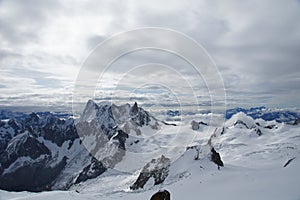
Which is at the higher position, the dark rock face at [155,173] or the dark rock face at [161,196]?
the dark rock face at [161,196]

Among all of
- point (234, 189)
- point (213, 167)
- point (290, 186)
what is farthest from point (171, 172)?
point (290, 186)

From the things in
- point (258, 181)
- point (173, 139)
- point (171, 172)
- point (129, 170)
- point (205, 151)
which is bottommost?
point (129, 170)

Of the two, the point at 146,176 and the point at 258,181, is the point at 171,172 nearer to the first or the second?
the point at 146,176

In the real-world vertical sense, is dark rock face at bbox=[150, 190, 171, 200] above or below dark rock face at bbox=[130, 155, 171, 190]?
above

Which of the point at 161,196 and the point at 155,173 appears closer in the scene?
the point at 161,196

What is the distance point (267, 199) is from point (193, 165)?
33894mm

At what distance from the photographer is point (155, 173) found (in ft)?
211

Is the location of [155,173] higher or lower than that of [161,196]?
lower

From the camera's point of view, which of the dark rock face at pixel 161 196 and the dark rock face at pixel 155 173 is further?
the dark rock face at pixel 155 173

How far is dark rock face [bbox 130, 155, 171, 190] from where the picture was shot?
59.2 meters

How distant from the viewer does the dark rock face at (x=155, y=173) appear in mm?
59244

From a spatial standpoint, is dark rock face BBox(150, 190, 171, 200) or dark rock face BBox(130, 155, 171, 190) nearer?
dark rock face BBox(150, 190, 171, 200)

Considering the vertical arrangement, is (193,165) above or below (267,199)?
below

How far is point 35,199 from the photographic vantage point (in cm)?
2580
